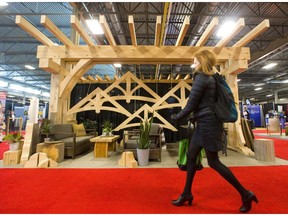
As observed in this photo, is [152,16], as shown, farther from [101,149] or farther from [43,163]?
[43,163]

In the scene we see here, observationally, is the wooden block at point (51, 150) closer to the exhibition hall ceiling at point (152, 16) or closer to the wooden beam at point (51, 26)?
the wooden beam at point (51, 26)

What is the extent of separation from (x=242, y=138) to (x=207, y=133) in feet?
10.7

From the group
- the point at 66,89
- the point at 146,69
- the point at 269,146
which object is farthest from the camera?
the point at 146,69

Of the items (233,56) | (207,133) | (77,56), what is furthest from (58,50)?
(233,56)

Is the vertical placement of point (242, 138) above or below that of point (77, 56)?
below

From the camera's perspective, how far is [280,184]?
86.9 inches

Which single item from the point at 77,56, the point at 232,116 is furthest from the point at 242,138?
the point at 77,56

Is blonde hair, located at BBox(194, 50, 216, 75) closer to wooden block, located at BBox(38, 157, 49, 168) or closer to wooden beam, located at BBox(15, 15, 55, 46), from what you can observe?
wooden block, located at BBox(38, 157, 49, 168)

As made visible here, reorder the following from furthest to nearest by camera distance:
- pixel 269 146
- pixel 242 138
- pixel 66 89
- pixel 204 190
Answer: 1. pixel 66 89
2. pixel 242 138
3. pixel 269 146
4. pixel 204 190

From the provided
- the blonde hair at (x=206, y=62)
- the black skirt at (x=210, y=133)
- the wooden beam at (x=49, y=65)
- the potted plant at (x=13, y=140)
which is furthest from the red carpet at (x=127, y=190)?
the wooden beam at (x=49, y=65)

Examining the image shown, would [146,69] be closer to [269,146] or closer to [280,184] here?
[269,146]

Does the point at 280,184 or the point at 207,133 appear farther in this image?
the point at 280,184

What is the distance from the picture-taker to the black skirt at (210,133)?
4.83 feet

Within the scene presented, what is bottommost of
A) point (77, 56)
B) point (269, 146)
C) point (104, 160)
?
point (104, 160)
